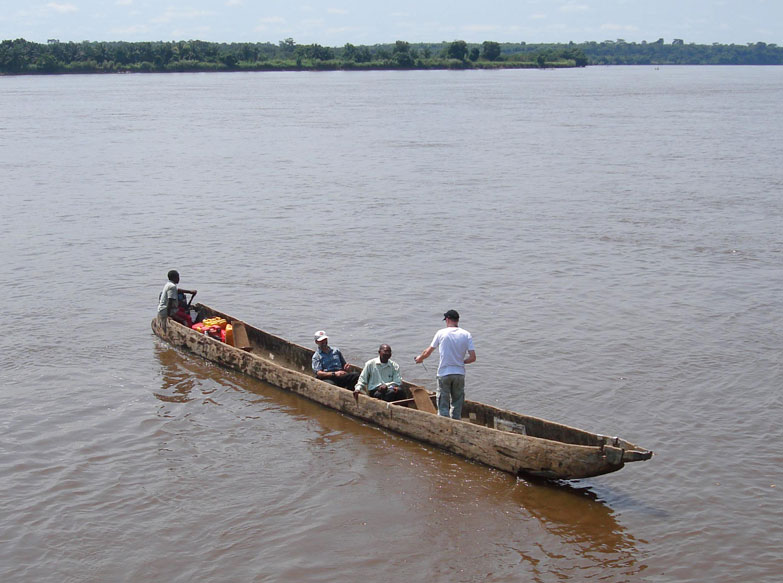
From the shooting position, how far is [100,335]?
16641 millimetres

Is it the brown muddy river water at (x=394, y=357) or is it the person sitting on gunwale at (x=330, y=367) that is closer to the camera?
the brown muddy river water at (x=394, y=357)

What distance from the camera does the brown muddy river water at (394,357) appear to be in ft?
30.8

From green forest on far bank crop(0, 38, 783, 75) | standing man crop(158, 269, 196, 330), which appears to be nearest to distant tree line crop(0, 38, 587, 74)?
green forest on far bank crop(0, 38, 783, 75)

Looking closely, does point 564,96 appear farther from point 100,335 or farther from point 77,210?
point 100,335

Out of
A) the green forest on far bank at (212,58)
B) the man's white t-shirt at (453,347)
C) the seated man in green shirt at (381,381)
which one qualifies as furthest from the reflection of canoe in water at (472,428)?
the green forest on far bank at (212,58)

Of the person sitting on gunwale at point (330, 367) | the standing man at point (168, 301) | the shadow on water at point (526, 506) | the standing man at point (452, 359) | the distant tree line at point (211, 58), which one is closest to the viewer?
the shadow on water at point (526, 506)

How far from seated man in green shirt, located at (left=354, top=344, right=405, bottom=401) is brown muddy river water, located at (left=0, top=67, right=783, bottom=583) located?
0.50 m

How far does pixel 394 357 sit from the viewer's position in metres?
15.4

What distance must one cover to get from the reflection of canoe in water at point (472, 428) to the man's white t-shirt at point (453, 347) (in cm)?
64

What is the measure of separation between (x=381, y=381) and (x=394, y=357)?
318 cm

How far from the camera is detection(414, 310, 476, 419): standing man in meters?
11.0

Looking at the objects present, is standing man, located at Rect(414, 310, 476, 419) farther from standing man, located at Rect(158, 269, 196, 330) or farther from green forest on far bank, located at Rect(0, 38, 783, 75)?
green forest on far bank, located at Rect(0, 38, 783, 75)

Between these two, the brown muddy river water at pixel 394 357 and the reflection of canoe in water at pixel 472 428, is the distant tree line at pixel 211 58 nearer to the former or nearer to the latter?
the brown muddy river water at pixel 394 357

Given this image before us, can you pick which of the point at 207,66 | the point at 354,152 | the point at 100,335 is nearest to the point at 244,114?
the point at 354,152
